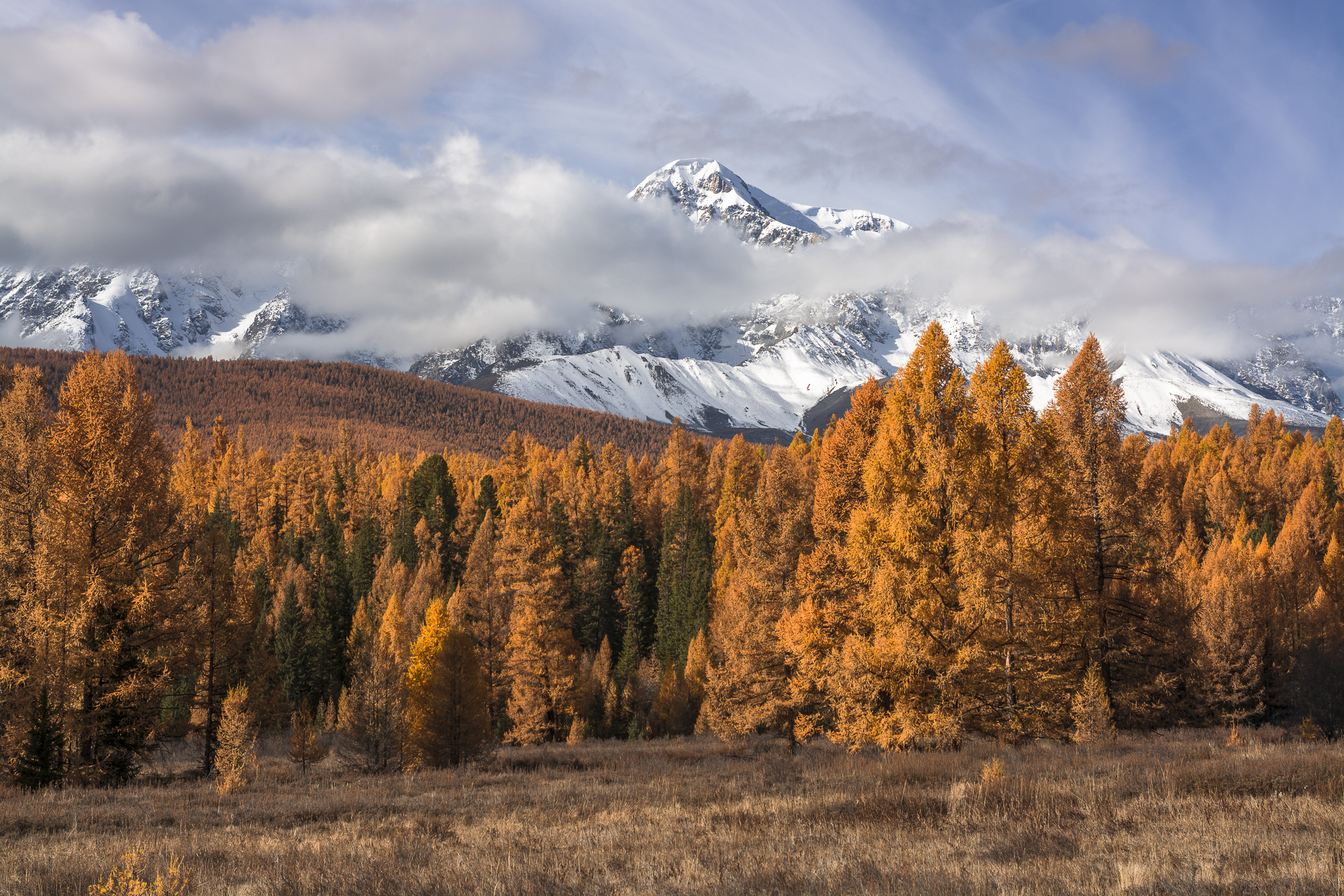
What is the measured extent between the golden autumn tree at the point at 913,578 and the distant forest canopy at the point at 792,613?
68 millimetres

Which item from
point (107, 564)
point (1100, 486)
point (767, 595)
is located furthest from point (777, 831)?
point (107, 564)

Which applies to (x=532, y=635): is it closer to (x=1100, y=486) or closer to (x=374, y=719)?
(x=374, y=719)

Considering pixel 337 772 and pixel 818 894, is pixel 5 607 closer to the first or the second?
pixel 337 772

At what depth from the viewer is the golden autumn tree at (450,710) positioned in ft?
99.7

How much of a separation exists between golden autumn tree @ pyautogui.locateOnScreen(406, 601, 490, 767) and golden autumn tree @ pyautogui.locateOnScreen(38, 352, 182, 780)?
339 inches

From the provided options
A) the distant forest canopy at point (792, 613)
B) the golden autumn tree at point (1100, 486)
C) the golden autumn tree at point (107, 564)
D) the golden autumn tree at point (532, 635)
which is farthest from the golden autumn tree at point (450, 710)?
the golden autumn tree at point (1100, 486)

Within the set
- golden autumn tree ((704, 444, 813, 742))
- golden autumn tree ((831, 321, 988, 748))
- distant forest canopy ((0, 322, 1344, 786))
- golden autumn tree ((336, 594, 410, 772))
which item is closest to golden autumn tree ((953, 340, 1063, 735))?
distant forest canopy ((0, 322, 1344, 786))

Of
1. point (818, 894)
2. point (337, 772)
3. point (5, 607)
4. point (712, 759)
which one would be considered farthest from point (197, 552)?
point (818, 894)

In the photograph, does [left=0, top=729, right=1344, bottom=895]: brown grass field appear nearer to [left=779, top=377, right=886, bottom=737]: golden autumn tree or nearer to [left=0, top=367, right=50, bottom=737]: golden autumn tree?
[left=779, top=377, right=886, bottom=737]: golden autumn tree

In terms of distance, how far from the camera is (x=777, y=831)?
12.4 m

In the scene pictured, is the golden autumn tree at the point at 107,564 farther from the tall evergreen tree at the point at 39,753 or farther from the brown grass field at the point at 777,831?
the brown grass field at the point at 777,831

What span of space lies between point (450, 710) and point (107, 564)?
12.3 meters

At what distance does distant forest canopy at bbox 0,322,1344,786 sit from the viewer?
67.7 feet

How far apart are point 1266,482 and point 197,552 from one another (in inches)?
3014
